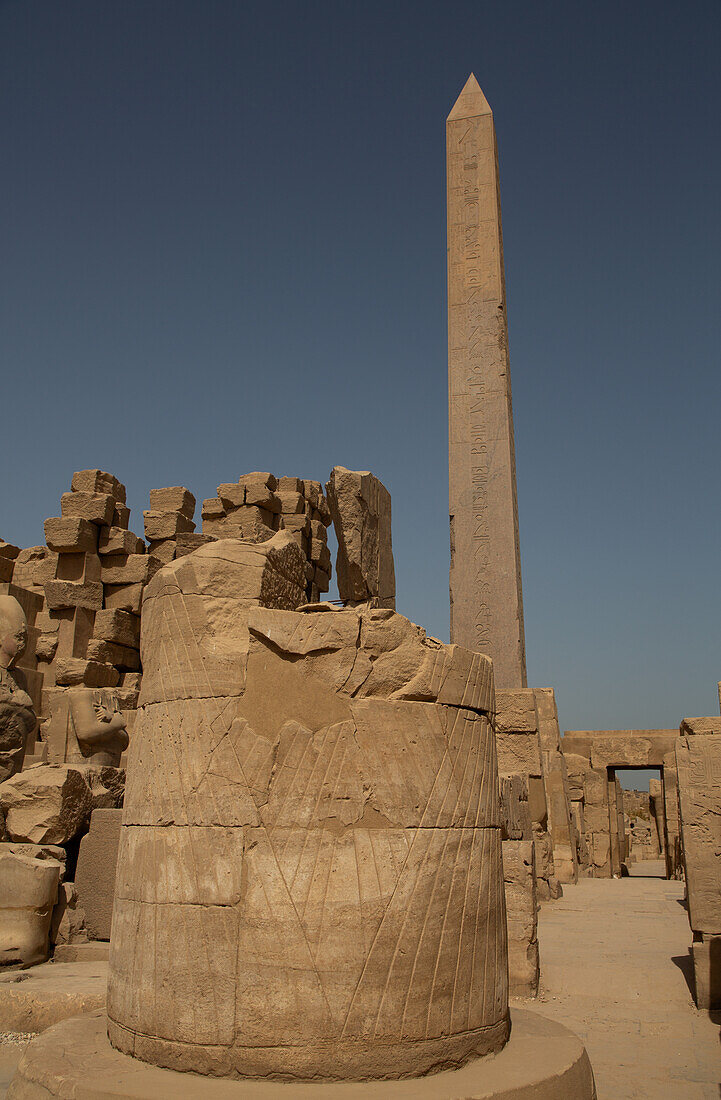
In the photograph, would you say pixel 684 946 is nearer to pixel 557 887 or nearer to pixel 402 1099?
pixel 557 887

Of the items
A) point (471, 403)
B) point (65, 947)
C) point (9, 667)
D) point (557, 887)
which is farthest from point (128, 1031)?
point (471, 403)

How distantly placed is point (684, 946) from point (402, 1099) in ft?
16.2

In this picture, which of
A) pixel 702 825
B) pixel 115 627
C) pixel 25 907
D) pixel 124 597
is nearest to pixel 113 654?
pixel 115 627

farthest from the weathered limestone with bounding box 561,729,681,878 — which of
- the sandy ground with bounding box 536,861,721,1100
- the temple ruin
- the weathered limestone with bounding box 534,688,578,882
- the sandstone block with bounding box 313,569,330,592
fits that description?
the temple ruin

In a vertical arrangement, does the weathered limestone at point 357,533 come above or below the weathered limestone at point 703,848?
above

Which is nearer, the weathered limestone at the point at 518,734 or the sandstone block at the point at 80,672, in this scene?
the weathered limestone at the point at 518,734

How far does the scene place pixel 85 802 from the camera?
593cm

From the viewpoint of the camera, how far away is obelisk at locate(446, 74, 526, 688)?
29.8 feet

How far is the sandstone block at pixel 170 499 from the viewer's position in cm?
1205

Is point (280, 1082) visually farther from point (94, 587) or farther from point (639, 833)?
point (639, 833)

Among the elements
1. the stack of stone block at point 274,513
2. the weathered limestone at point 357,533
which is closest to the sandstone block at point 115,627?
the stack of stone block at point 274,513

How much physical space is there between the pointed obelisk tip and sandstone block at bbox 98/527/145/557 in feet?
21.5

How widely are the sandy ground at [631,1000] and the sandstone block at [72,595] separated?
658 cm

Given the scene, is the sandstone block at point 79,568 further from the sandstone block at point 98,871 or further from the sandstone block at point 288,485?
the sandstone block at point 98,871
